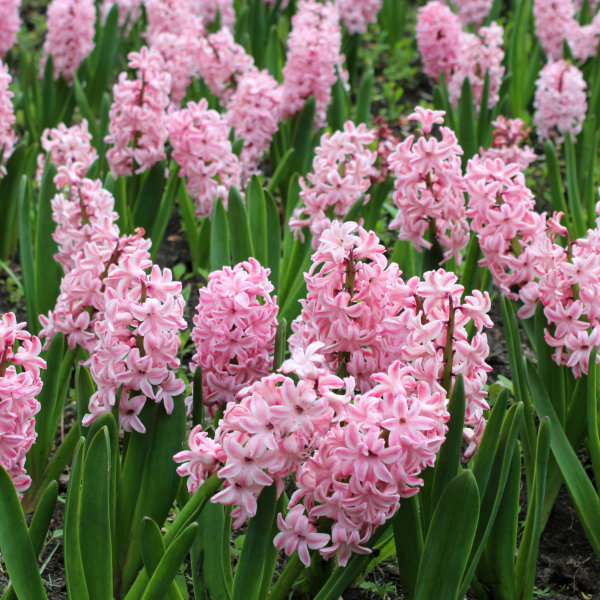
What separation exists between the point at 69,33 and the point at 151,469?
3.38 metres

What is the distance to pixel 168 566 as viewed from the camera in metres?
1.53

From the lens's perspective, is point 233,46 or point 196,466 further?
point 233,46

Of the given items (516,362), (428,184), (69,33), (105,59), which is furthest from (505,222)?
(105,59)

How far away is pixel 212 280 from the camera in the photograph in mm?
1816

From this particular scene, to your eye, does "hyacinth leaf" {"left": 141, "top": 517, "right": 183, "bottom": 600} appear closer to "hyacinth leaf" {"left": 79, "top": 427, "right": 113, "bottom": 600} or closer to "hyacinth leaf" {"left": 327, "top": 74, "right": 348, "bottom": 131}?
"hyacinth leaf" {"left": 79, "top": 427, "right": 113, "bottom": 600}

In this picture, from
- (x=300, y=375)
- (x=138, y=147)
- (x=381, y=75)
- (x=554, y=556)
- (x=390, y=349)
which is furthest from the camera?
(x=381, y=75)

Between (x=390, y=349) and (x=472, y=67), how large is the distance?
3.13 meters

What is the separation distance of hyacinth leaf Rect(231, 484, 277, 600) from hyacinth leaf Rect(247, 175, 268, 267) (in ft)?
4.96

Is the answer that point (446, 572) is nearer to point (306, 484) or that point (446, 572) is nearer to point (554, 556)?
point (306, 484)

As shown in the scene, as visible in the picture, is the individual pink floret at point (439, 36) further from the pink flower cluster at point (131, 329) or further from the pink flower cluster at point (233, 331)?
the pink flower cluster at point (233, 331)

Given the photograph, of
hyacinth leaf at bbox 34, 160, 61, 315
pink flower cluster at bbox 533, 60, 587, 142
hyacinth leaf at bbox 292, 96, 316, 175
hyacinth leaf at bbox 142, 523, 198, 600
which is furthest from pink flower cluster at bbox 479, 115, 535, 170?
hyacinth leaf at bbox 142, 523, 198, 600

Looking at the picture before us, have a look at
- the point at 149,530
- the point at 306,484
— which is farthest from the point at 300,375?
the point at 149,530

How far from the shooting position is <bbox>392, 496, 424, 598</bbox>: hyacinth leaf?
1652 millimetres

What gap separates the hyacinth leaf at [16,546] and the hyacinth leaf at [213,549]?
1.05 feet
